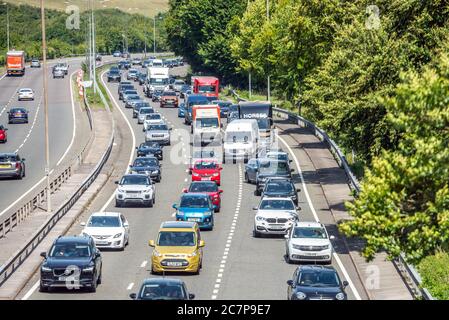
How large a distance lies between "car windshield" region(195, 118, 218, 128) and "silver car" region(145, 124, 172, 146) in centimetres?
205

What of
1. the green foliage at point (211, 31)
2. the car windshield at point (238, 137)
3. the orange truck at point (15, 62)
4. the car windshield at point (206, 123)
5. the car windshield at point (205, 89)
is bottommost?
the car windshield at point (238, 137)

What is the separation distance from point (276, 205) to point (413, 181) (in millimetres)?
19805

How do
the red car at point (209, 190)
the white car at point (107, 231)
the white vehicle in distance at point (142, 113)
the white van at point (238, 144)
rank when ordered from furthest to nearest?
the white vehicle in distance at point (142, 113) < the white van at point (238, 144) < the red car at point (209, 190) < the white car at point (107, 231)

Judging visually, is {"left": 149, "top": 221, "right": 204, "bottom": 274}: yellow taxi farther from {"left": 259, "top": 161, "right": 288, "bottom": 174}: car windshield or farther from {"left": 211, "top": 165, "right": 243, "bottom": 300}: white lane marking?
{"left": 259, "top": 161, "right": 288, "bottom": 174}: car windshield

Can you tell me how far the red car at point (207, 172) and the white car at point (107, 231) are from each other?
677 inches

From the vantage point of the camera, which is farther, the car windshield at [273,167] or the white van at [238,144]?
the white van at [238,144]

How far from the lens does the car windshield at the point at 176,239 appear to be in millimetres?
39000

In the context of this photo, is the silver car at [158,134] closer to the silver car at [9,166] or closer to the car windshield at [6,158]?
the silver car at [9,166]

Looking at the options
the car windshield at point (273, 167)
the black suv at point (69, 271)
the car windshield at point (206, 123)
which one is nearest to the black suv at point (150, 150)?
the car windshield at point (206, 123)

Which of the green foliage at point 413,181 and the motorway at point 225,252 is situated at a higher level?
the green foliage at point 413,181

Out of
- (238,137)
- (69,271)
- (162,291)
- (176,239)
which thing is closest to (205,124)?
(238,137)

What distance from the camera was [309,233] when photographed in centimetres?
4103

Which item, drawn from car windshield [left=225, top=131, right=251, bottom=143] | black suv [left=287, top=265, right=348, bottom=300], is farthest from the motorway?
black suv [left=287, top=265, right=348, bottom=300]
